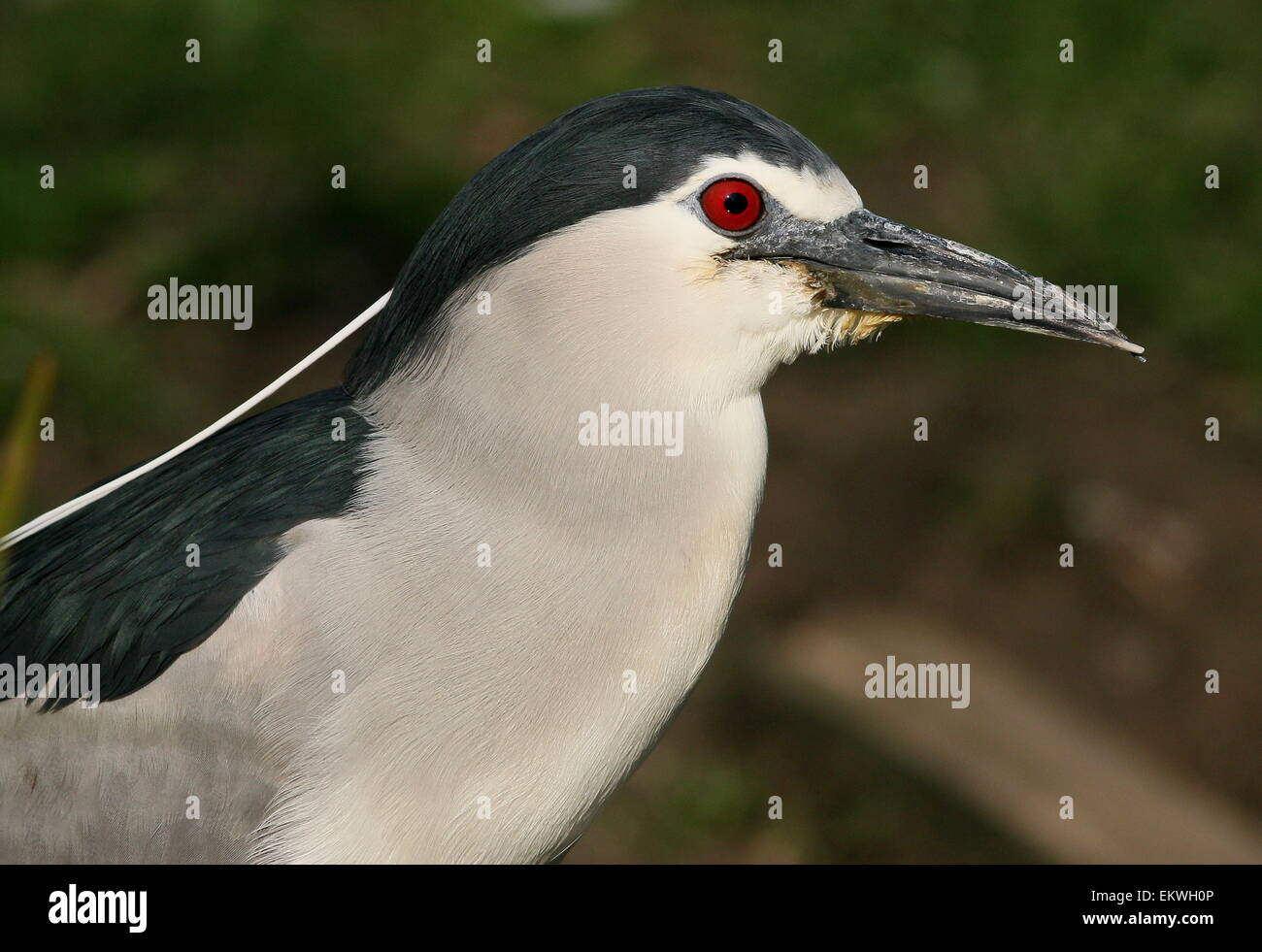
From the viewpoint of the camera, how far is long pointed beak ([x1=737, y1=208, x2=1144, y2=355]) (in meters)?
2.59

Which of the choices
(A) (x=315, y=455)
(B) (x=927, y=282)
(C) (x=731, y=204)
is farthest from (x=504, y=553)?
(B) (x=927, y=282)

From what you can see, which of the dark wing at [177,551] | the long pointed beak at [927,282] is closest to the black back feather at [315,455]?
the dark wing at [177,551]

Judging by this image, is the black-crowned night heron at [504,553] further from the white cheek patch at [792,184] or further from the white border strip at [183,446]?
the white border strip at [183,446]

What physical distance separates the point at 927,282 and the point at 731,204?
0.39 metres

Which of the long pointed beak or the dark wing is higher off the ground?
the long pointed beak

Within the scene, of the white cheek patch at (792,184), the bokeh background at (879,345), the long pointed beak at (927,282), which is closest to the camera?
the white cheek patch at (792,184)

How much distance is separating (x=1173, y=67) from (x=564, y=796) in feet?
18.4

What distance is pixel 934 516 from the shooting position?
566cm

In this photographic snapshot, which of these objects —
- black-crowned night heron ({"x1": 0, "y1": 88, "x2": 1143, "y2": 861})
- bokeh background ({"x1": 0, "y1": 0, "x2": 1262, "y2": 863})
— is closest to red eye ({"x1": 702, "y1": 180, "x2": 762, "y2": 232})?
black-crowned night heron ({"x1": 0, "y1": 88, "x2": 1143, "y2": 861})

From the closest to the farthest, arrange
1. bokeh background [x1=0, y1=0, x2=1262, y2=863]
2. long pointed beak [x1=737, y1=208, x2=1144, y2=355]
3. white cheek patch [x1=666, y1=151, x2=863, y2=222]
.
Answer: white cheek patch [x1=666, y1=151, x2=863, y2=222], long pointed beak [x1=737, y1=208, x2=1144, y2=355], bokeh background [x1=0, y1=0, x2=1262, y2=863]

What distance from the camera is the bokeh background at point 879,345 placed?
15.7 feet

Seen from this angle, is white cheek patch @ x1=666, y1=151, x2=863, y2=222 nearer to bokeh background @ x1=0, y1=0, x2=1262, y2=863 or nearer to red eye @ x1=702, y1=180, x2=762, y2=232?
red eye @ x1=702, y1=180, x2=762, y2=232

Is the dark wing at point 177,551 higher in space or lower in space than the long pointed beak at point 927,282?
lower
